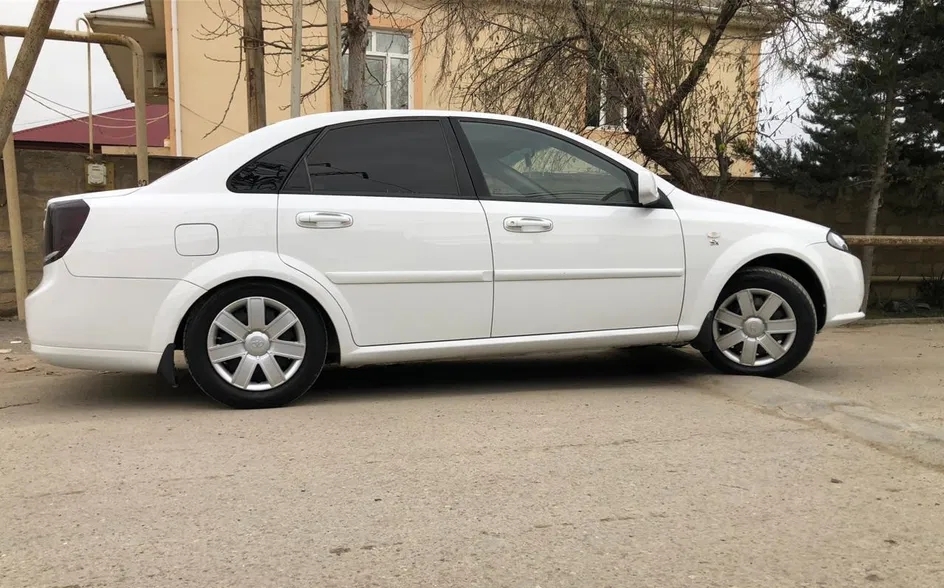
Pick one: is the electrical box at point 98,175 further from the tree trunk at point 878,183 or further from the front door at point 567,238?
the tree trunk at point 878,183

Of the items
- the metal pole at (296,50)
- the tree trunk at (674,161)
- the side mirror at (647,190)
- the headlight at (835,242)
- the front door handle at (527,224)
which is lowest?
the headlight at (835,242)

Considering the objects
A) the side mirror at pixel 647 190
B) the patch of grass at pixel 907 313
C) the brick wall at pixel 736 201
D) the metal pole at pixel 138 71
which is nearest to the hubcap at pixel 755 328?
the side mirror at pixel 647 190

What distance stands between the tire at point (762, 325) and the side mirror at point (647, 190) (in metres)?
0.77

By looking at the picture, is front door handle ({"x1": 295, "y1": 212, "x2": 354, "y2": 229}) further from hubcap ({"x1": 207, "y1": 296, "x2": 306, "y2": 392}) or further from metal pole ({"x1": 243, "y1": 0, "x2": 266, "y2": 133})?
metal pole ({"x1": 243, "y1": 0, "x2": 266, "y2": 133})

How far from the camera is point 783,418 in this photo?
3.83m

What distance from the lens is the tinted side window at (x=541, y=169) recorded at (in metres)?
4.41

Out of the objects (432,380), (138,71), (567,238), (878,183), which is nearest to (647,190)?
(567,238)

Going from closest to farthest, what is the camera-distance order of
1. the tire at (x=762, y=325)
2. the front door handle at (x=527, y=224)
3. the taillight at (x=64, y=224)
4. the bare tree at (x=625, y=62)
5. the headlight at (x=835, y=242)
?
the taillight at (x=64, y=224) < the front door handle at (x=527, y=224) < the tire at (x=762, y=325) < the headlight at (x=835, y=242) < the bare tree at (x=625, y=62)

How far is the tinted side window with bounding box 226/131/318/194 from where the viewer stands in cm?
403

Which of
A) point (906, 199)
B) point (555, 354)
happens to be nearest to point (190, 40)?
point (555, 354)

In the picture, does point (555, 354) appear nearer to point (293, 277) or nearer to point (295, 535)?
point (293, 277)

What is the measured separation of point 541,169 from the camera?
457 centimetres

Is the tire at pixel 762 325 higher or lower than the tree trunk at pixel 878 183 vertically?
lower

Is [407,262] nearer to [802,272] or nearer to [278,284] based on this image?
[278,284]
